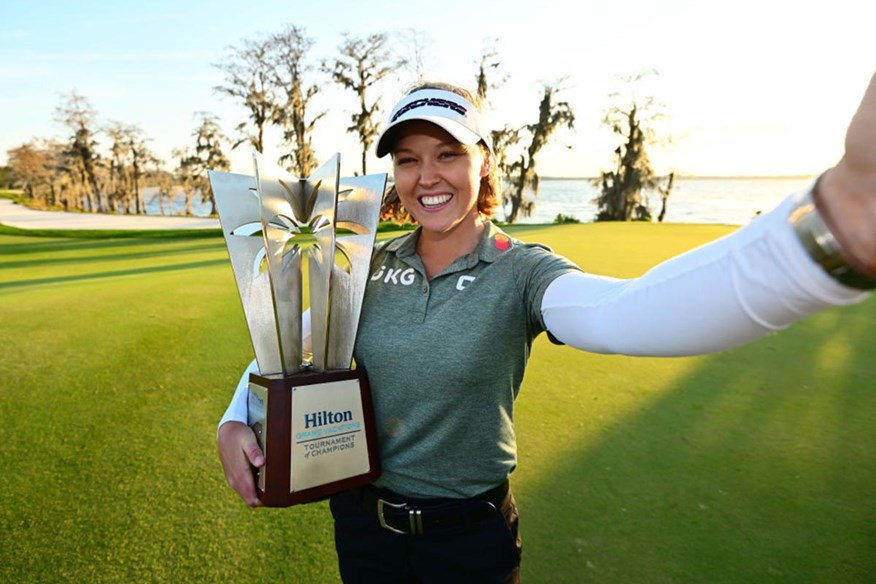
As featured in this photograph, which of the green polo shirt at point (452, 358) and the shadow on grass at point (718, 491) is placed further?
the shadow on grass at point (718, 491)

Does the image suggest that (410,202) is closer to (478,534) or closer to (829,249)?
(478,534)

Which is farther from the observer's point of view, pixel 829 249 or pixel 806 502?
pixel 806 502

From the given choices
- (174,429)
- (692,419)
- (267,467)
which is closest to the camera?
(267,467)

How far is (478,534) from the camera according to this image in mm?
1034

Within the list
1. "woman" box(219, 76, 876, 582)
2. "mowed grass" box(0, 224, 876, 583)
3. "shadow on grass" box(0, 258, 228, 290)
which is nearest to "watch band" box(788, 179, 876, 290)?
"woman" box(219, 76, 876, 582)

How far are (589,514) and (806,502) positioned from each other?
2.18 feet

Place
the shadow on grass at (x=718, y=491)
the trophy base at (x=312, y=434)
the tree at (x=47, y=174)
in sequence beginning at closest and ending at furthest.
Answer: the trophy base at (x=312, y=434)
the shadow on grass at (x=718, y=491)
the tree at (x=47, y=174)

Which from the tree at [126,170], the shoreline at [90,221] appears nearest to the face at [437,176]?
the shoreline at [90,221]

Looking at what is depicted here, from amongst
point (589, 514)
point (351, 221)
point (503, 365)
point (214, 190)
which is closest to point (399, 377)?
point (503, 365)

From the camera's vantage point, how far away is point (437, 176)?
40.4 inches

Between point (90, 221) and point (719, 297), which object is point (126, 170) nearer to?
point (90, 221)

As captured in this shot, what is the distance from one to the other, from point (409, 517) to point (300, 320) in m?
0.41

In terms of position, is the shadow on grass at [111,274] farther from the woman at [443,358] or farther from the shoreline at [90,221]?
the shoreline at [90,221]

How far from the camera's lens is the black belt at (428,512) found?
1.01m
